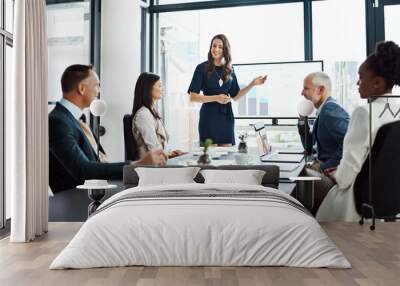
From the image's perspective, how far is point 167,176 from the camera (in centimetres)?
519

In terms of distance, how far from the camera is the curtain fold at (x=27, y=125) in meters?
4.27

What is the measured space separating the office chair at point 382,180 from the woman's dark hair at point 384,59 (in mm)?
677

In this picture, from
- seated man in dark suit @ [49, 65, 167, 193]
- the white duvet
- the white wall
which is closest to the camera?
the white duvet

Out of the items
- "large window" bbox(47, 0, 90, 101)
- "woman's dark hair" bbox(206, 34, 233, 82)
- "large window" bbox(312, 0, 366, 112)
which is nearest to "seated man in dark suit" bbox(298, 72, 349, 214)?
"large window" bbox(312, 0, 366, 112)

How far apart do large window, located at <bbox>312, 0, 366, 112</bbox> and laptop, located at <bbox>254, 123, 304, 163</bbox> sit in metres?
0.81

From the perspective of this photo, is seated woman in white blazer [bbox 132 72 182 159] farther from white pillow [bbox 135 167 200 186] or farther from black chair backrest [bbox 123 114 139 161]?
white pillow [bbox 135 167 200 186]

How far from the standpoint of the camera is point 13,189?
429cm

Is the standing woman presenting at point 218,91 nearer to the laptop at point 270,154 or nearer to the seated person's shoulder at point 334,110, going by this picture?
the laptop at point 270,154

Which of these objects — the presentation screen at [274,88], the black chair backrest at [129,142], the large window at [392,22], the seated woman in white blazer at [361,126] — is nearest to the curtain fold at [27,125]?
the black chair backrest at [129,142]

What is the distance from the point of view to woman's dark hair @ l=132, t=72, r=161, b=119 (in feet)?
19.2

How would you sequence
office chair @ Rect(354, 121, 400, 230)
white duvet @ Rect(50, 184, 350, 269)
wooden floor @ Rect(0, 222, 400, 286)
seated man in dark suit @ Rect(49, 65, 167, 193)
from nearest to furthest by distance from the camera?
wooden floor @ Rect(0, 222, 400, 286) < white duvet @ Rect(50, 184, 350, 269) < office chair @ Rect(354, 121, 400, 230) < seated man in dark suit @ Rect(49, 65, 167, 193)

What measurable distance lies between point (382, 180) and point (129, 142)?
2.91m

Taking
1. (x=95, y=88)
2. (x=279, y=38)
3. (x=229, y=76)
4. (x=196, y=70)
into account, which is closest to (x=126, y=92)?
(x=95, y=88)

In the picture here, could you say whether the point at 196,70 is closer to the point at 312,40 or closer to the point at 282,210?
the point at 312,40
